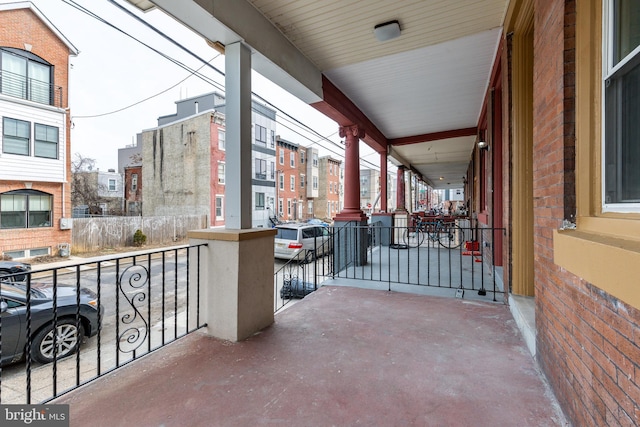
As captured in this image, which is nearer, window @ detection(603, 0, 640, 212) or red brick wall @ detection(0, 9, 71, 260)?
window @ detection(603, 0, 640, 212)

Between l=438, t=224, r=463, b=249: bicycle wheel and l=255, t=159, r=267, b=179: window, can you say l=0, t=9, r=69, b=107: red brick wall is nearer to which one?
l=255, t=159, r=267, b=179: window

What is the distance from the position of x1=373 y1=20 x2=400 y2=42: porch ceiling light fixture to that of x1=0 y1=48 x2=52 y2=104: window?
1238 cm

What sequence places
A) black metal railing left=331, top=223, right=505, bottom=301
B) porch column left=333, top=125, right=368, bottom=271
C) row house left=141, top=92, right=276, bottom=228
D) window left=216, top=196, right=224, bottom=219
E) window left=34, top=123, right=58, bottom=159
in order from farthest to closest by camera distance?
1. window left=216, top=196, right=224, bottom=219
2. row house left=141, top=92, right=276, bottom=228
3. window left=34, top=123, right=58, bottom=159
4. porch column left=333, top=125, right=368, bottom=271
5. black metal railing left=331, top=223, right=505, bottom=301

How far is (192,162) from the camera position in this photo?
17.4 meters

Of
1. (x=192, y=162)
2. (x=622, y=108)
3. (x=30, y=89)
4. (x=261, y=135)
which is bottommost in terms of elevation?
(x=622, y=108)

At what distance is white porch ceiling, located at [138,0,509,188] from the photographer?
2.73 metres

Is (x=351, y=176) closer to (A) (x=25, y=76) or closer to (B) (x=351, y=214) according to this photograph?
(B) (x=351, y=214)

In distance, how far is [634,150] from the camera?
1038 millimetres

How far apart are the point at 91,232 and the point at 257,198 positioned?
31.6 feet

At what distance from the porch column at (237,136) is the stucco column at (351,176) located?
10.7 ft

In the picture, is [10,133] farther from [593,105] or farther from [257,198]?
[593,105]

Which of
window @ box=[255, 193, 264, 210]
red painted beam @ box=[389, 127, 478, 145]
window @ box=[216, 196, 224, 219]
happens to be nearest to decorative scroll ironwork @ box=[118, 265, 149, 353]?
red painted beam @ box=[389, 127, 478, 145]

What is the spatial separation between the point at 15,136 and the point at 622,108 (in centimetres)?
1411

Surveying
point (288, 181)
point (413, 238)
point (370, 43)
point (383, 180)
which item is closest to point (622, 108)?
point (370, 43)
